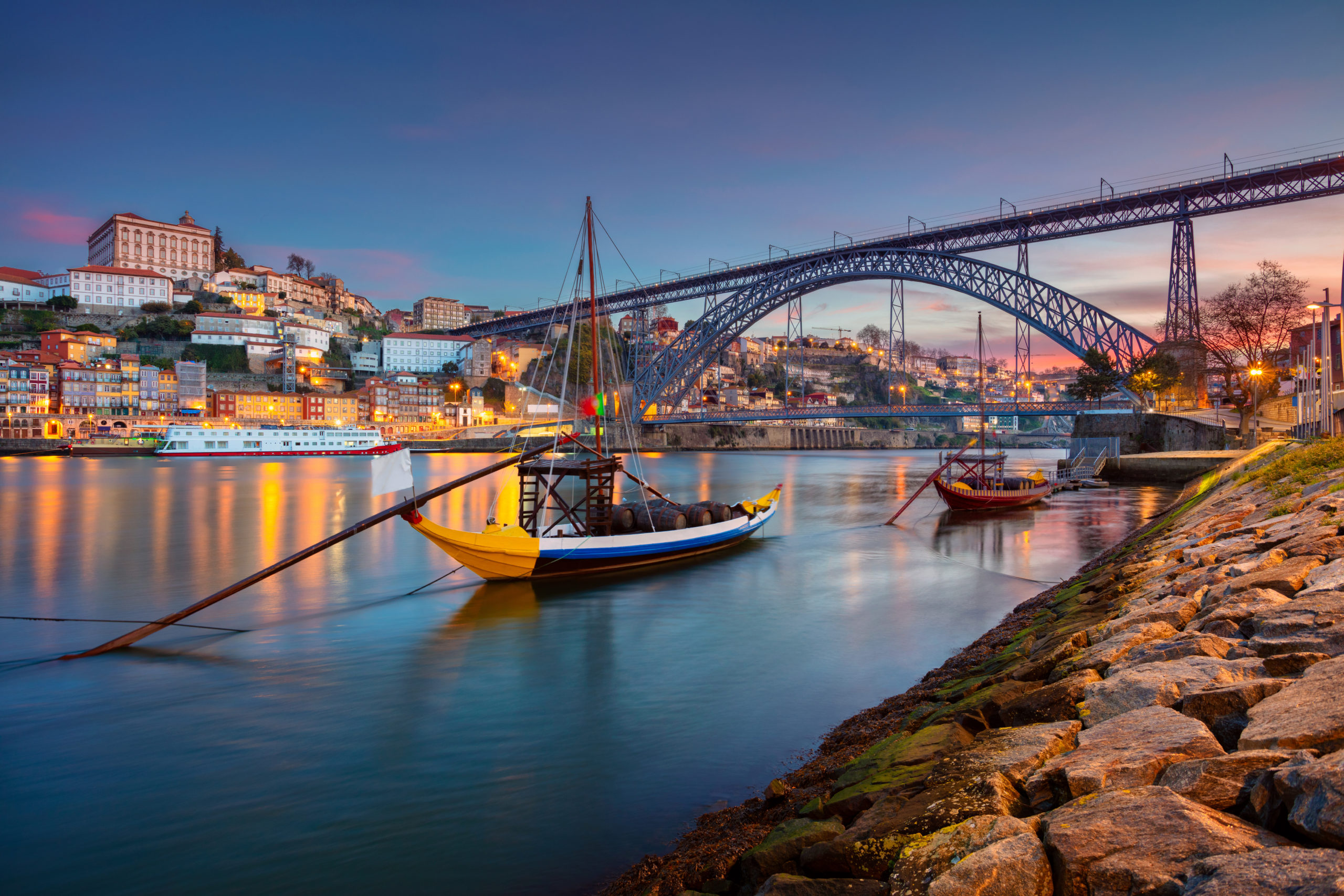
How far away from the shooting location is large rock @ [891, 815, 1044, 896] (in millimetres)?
2527

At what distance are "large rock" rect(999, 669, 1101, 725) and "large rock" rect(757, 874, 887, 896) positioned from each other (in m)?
1.55

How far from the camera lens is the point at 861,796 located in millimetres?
3686

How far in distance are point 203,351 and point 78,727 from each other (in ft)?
309

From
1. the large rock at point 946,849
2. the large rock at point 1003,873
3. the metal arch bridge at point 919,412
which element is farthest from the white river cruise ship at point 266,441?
the large rock at point 1003,873

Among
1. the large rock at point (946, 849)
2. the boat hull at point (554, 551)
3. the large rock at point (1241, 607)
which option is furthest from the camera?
the boat hull at point (554, 551)

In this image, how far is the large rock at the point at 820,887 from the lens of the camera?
2668mm

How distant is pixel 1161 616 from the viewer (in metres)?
4.84

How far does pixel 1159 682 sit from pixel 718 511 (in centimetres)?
1303

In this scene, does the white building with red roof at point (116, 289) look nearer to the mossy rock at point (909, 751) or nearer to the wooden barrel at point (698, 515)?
the wooden barrel at point (698, 515)

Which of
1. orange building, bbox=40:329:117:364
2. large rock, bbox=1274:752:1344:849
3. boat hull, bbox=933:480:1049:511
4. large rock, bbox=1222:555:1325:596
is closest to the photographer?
large rock, bbox=1274:752:1344:849

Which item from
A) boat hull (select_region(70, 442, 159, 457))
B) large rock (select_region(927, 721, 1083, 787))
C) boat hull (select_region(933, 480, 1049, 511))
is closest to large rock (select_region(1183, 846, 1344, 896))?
large rock (select_region(927, 721, 1083, 787))

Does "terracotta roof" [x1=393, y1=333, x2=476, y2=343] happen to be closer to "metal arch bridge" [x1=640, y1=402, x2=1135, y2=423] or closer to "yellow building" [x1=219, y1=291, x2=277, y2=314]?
"yellow building" [x1=219, y1=291, x2=277, y2=314]

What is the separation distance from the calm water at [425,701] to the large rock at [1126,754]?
9.08 ft

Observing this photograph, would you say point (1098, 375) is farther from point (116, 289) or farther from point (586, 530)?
point (116, 289)
